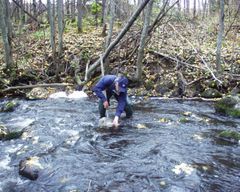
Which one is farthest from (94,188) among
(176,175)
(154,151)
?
(154,151)

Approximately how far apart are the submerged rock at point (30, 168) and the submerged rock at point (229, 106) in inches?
228

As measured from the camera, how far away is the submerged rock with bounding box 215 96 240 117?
9.57 metres

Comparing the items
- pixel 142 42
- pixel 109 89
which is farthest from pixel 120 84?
pixel 142 42

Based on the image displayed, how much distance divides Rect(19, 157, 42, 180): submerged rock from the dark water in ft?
0.25

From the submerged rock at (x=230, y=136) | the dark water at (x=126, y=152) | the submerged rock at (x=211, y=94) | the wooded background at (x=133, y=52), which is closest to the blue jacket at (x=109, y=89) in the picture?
the dark water at (x=126, y=152)

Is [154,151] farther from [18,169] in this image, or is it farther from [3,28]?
[3,28]

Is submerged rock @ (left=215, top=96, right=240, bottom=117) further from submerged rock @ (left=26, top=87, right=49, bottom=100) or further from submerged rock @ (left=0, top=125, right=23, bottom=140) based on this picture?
submerged rock @ (left=26, top=87, right=49, bottom=100)

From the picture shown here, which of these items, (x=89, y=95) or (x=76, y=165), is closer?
(x=76, y=165)

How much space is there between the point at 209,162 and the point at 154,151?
110 centimetres

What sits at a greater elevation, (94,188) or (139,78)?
(139,78)

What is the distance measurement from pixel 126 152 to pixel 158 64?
8576mm

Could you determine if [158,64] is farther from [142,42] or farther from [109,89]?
[109,89]

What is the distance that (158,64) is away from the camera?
14.7 metres

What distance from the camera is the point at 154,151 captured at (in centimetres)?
668
